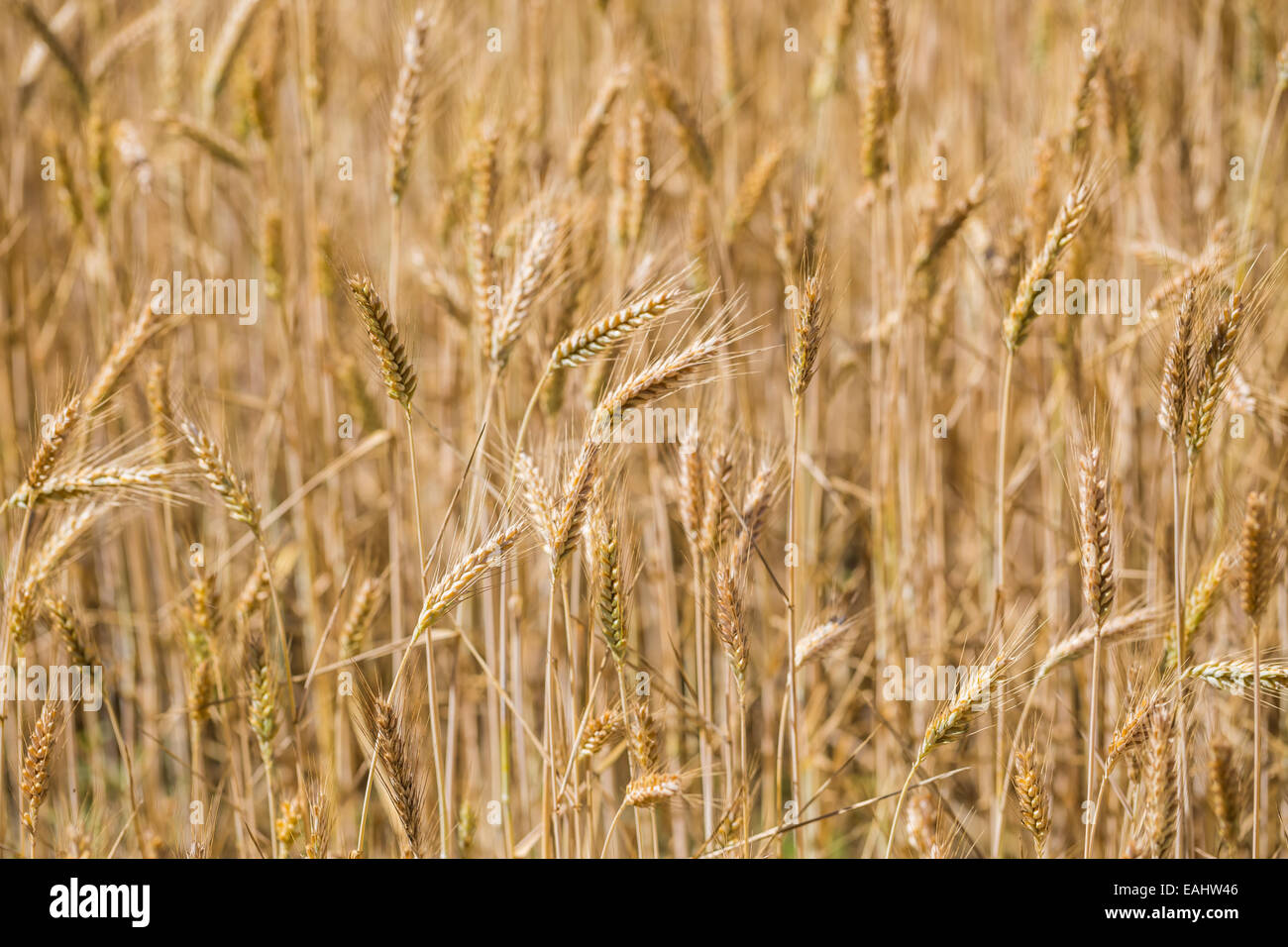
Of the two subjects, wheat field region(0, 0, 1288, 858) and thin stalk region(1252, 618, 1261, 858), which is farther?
wheat field region(0, 0, 1288, 858)

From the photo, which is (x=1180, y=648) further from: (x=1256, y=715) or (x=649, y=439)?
(x=649, y=439)

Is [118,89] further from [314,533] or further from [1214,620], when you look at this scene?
[1214,620]

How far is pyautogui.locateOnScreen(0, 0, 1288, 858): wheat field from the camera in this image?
1305 millimetres

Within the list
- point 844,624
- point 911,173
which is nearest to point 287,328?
point 844,624

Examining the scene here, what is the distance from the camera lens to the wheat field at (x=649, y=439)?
1305 mm

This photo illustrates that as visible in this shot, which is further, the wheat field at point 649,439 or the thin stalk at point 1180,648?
the wheat field at point 649,439

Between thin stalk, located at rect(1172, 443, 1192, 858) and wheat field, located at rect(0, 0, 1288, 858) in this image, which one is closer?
thin stalk, located at rect(1172, 443, 1192, 858)

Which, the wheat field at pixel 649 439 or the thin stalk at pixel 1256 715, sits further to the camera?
the wheat field at pixel 649 439

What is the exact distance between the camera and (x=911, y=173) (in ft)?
7.71

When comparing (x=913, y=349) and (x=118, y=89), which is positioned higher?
(x=118, y=89)

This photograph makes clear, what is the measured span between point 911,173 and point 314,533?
6.30ft
